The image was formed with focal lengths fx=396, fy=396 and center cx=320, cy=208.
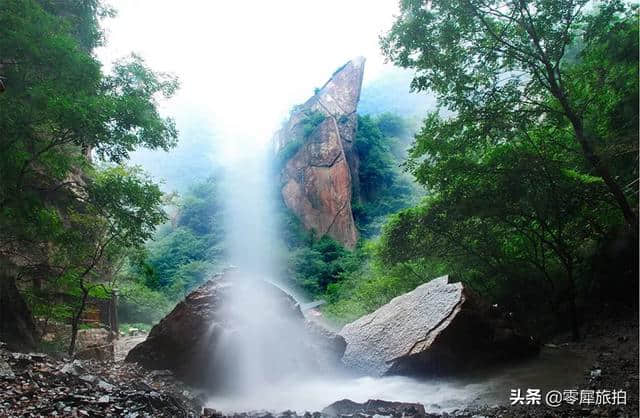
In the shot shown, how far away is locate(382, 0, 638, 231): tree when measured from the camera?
19.0ft

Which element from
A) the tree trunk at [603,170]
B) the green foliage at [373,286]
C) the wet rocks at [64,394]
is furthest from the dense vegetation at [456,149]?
the wet rocks at [64,394]

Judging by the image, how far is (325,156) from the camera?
20.8 metres

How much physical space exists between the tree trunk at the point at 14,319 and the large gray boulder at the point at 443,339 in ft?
16.5

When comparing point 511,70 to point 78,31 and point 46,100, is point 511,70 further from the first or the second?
point 78,31

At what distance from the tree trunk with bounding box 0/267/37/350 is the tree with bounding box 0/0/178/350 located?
0.36 ft

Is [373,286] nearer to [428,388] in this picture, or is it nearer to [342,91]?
[428,388]

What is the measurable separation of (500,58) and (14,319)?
8240 mm

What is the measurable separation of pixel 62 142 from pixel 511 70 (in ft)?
23.8

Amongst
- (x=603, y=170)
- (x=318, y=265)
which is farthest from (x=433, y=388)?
(x=318, y=265)

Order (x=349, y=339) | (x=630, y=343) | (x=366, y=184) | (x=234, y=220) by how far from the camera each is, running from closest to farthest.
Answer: (x=630, y=343) → (x=349, y=339) → (x=234, y=220) → (x=366, y=184)

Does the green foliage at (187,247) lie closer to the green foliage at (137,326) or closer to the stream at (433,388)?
the green foliage at (137,326)

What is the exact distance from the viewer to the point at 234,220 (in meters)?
14.5

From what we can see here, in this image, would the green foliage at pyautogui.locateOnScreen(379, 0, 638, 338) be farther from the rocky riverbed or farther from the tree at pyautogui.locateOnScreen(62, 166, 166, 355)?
the tree at pyautogui.locateOnScreen(62, 166, 166, 355)

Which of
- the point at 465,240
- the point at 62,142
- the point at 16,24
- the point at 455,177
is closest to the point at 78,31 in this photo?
the point at 16,24
